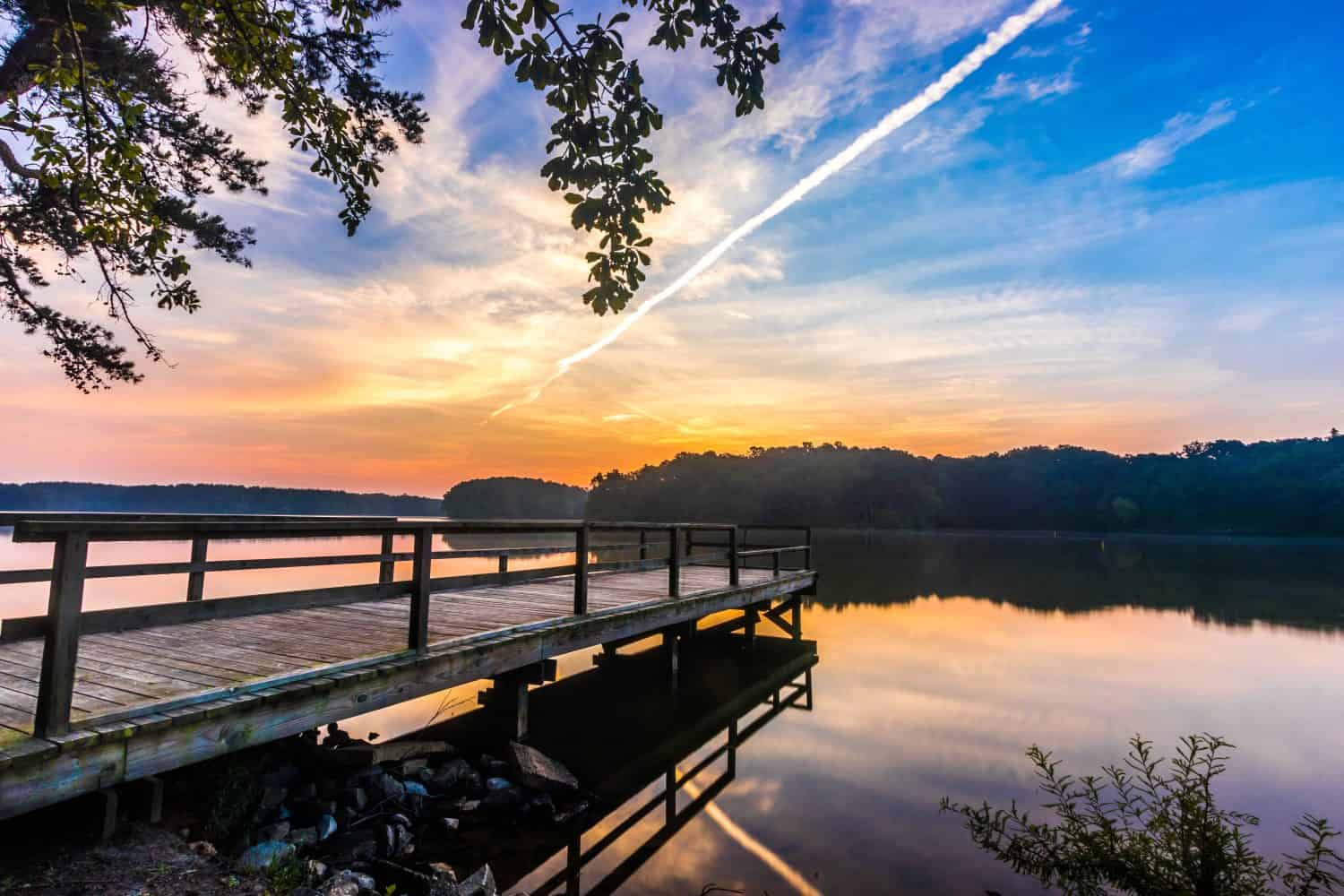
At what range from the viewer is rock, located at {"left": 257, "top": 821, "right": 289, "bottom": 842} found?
14.7 feet

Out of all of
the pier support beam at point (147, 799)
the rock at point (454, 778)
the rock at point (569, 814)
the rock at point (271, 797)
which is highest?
the pier support beam at point (147, 799)

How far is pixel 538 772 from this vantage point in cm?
637

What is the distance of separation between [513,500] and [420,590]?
128823mm

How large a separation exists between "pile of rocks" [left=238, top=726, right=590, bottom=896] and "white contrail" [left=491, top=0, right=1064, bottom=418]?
471 centimetres

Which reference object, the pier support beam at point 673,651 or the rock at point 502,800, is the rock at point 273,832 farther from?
the pier support beam at point 673,651

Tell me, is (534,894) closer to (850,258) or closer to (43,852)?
(43,852)

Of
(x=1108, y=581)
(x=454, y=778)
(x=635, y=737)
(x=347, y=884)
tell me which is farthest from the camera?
(x=1108, y=581)

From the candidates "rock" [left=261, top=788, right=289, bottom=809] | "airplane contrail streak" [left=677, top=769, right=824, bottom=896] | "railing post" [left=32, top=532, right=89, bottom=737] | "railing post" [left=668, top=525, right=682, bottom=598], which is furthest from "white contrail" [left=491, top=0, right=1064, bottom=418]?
"airplane contrail streak" [left=677, top=769, right=824, bottom=896]

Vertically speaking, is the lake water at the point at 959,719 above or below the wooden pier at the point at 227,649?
below

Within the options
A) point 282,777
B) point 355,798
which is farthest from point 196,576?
point 355,798

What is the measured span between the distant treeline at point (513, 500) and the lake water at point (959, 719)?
102414 mm

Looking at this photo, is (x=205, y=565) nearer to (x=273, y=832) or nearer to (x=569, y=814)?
(x=273, y=832)

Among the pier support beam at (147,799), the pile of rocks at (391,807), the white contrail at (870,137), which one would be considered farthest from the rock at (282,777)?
the white contrail at (870,137)

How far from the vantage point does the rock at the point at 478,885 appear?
3846mm
